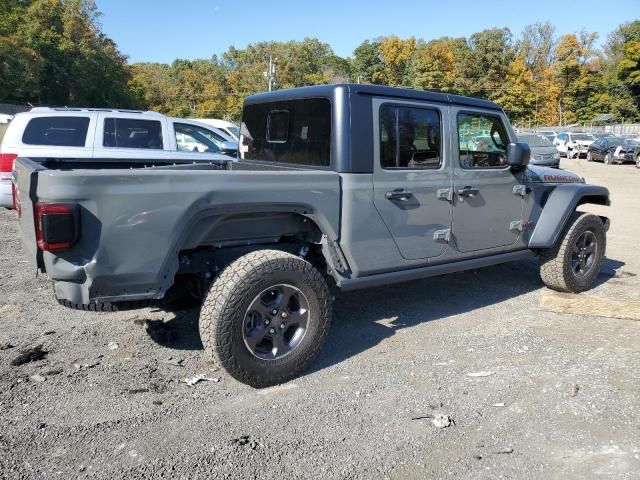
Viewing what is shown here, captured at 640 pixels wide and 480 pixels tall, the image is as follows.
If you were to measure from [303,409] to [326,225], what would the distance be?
120 centimetres

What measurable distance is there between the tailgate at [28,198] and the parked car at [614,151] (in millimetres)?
28584

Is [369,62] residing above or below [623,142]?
above

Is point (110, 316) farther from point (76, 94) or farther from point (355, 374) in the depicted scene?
point (76, 94)

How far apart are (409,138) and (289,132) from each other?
0.96 metres

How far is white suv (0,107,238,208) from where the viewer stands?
8430 mm

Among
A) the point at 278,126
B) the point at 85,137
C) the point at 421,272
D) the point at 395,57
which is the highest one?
the point at 395,57

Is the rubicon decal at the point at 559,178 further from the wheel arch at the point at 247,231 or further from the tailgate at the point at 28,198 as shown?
the tailgate at the point at 28,198

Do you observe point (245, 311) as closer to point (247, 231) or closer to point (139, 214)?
point (247, 231)

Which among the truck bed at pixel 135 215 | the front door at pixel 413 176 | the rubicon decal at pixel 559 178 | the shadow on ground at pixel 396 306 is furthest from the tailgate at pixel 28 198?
the rubicon decal at pixel 559 178

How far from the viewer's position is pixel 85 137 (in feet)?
28.9

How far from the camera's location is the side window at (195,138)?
391 inches

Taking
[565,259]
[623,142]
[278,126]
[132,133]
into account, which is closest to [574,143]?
[623,142]

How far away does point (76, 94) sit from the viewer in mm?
52219

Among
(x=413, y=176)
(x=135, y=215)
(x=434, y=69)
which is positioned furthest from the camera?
(x=434, y=69)
